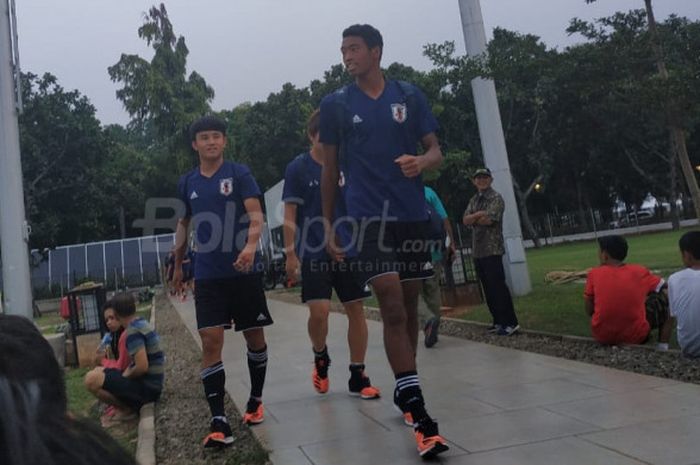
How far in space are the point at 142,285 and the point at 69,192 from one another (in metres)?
5.77

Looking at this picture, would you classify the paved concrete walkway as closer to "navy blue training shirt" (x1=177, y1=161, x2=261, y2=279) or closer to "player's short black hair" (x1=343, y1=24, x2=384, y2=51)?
"navy blue training shirt" (x1=177, y1=161, x2=261, y2=279)

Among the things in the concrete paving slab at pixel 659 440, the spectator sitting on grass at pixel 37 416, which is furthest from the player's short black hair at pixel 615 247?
the spectator sitting on grass at pixel 37 416

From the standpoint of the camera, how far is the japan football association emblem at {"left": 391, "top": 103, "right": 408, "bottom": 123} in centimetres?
364

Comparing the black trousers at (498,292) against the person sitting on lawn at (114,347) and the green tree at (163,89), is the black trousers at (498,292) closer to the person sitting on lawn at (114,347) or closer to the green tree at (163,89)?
the person sitting on lawn at (114,347)

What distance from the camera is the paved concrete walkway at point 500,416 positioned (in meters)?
3.19

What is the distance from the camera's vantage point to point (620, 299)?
17.7 feet

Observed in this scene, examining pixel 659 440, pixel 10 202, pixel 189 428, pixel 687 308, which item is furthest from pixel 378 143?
pixel 10 202

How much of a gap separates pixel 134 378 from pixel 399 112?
9.90ft

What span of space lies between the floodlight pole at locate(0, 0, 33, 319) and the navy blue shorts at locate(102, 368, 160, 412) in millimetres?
3661

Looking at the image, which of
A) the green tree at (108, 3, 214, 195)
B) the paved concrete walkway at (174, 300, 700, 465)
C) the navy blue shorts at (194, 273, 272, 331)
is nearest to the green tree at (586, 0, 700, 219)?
the paved concrete walkway at (174, 300, 700, 465)

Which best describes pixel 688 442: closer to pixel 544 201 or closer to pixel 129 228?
pixel 544 201

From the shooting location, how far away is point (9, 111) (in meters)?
8.41

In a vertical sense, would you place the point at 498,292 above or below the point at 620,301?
above

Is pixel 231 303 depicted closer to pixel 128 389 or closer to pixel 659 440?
pixel 128 389
